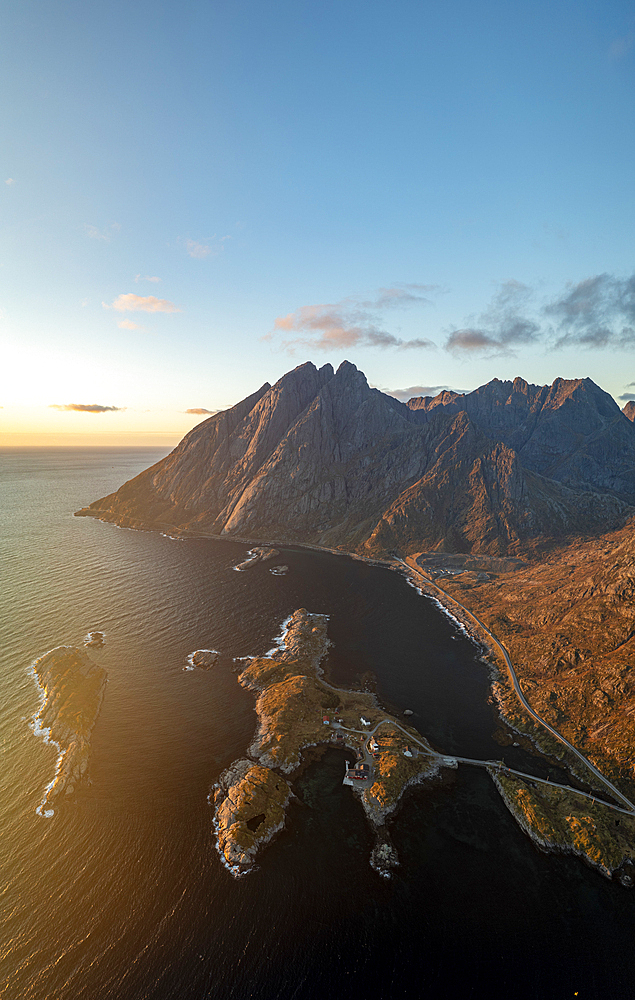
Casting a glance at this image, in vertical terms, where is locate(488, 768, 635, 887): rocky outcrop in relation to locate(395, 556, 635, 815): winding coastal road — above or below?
below

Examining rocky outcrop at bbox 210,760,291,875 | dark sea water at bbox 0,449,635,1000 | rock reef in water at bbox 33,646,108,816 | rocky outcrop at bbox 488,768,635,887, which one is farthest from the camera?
rock reef in water at bbox 33,646,108,816

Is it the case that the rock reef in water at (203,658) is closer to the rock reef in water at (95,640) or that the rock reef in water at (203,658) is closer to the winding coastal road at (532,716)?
the rock reef in water at (95,640)

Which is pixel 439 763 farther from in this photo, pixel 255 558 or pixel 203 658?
pixel 255 558

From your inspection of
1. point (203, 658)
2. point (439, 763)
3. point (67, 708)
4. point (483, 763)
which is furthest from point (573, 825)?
point (67, 708)

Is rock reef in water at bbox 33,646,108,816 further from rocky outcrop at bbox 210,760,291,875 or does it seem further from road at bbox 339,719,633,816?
road at bbox 339,719,633,816

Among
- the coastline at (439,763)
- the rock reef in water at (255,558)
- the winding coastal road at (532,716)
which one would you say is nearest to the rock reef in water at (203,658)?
the coastline at (439,763)

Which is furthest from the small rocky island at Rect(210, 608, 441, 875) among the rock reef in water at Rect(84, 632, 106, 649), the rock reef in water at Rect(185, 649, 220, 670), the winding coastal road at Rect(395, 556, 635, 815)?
the rock reef in water at Rect(84, 632, 106, 649)
